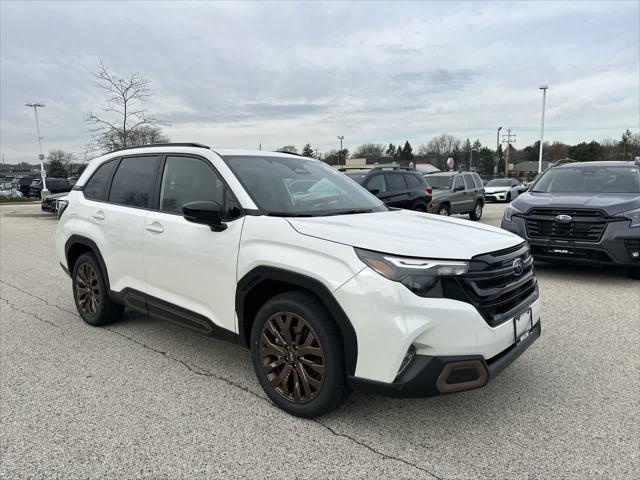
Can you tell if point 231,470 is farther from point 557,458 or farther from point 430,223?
point 430,223

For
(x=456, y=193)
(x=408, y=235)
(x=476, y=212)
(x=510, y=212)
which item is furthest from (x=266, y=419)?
(x=476, y=212)

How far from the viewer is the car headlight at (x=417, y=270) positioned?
8.63 ft

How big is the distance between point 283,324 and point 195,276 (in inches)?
36.2

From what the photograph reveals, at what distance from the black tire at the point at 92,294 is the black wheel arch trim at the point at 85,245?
72 millimetres

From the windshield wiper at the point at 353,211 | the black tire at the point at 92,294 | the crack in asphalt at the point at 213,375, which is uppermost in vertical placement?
the windshield wiper at the point at 353,211

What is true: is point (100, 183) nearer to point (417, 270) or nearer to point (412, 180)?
point (417, 270)

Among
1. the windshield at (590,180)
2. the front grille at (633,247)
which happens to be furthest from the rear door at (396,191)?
the front grille at (633,247)

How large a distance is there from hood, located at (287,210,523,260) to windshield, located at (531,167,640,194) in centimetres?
521

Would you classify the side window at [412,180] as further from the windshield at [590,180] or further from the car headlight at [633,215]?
the car headlight at [633,215]

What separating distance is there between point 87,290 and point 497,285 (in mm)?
4144

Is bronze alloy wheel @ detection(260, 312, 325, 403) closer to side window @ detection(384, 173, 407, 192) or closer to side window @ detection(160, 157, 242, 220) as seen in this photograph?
side window @ detection(160, 157, 242, 220)

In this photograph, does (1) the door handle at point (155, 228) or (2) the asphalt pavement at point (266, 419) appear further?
(1) the door handle at point (155, 228)

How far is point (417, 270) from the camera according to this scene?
2654 mm

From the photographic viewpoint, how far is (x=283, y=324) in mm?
3102
